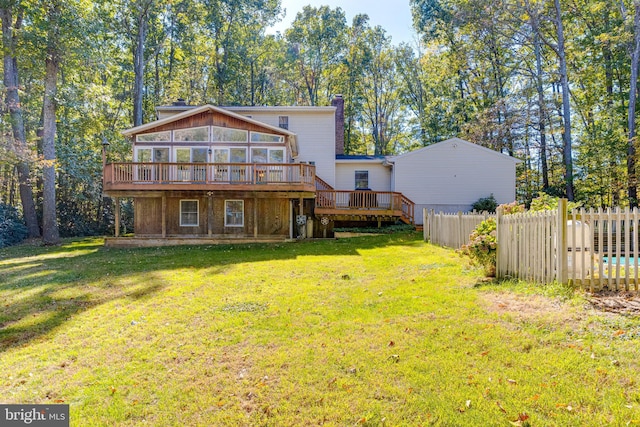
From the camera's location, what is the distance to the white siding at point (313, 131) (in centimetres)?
2156

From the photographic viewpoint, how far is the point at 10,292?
7250 mm

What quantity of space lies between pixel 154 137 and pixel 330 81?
75.3ft

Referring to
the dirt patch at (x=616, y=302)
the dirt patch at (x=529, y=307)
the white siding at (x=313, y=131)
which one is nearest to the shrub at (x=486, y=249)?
the dirt patch at (x=529, y=307)

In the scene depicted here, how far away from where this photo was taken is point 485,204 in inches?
814

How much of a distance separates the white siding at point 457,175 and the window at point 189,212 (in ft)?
37.6

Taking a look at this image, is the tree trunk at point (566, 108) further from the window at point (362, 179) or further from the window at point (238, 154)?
the window at point (238, 154)

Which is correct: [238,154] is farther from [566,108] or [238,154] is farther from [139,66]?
[566,108]

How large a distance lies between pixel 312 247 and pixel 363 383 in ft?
32.8

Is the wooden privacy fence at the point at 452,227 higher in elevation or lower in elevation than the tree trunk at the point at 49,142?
lower

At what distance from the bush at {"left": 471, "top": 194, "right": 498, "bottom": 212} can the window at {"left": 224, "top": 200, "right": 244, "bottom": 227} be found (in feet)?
41.4

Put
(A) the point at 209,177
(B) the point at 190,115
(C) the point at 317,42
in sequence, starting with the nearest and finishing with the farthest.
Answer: (A) the point at 209,177 → (B) the point at 190,115 → (C) the point at 317,42

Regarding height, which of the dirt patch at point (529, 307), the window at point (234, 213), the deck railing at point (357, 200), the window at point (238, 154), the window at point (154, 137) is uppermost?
the window at point (154, 137)

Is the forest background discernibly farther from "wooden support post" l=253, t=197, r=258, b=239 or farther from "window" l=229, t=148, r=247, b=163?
→ "wooden support post" l=253, t=197, r=258, b=239

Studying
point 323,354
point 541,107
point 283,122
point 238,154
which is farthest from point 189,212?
point 541,107
